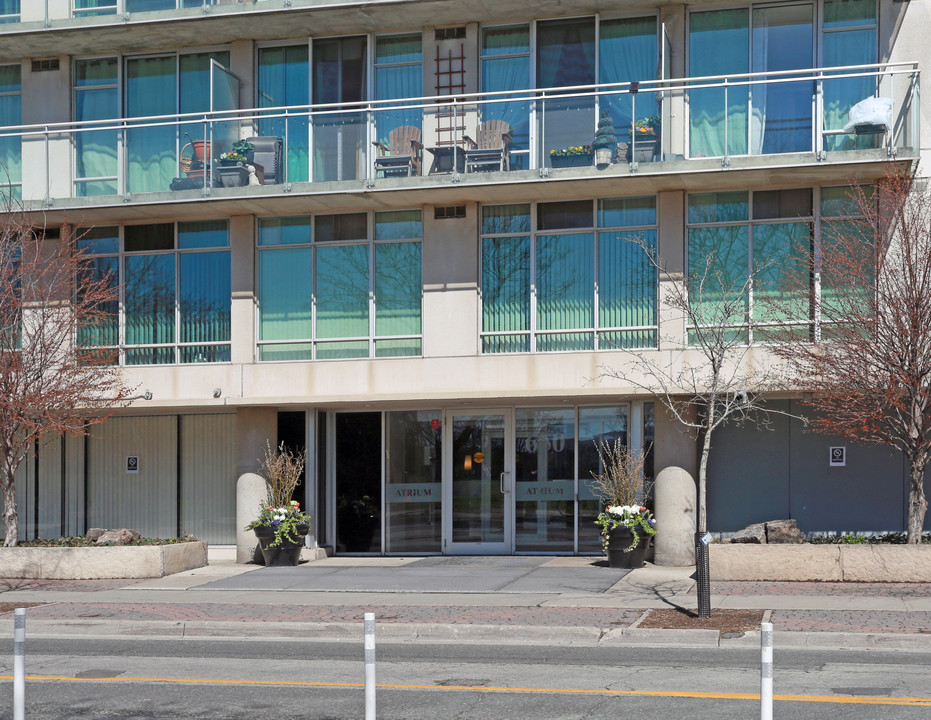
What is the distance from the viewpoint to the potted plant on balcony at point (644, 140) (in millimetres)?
19141

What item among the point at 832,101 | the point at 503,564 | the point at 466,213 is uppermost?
the point at 832,101

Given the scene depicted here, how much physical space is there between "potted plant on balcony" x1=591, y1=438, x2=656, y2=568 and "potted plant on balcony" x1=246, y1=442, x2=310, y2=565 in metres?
5.07

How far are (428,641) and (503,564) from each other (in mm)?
6547

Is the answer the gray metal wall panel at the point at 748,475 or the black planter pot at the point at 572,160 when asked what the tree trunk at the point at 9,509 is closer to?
the black planter pot at the point at 572,160

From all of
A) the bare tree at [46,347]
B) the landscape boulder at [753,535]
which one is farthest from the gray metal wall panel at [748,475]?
the bare tree at [46,347]

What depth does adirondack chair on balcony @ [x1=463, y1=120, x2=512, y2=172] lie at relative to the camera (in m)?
20.0

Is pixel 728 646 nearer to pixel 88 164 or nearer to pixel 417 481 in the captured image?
pixel 417 481

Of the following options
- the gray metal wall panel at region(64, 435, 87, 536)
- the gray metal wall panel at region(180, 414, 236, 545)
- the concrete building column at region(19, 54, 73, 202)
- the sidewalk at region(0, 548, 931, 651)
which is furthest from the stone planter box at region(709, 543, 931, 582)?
the concrete building column at region(19, 54, 73, 202)

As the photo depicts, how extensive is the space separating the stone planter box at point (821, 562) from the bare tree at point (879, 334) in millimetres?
717

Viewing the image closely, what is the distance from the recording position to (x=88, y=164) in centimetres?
2200

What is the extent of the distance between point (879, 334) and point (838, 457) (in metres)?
3.34

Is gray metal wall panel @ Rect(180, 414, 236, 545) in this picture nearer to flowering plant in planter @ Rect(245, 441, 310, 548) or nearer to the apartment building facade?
the apartment building facade

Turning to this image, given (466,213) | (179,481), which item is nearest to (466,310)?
(466,213)

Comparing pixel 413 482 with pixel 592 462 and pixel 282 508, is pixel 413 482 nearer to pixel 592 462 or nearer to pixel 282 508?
pixel 282 508
